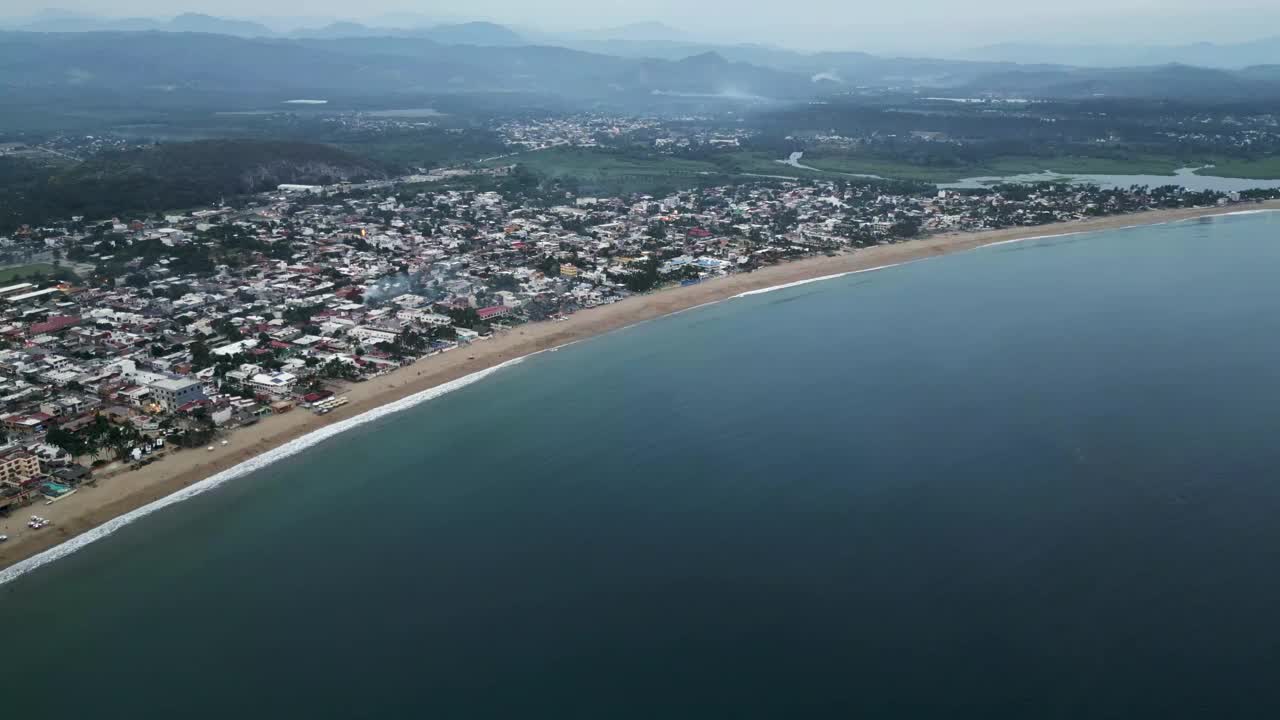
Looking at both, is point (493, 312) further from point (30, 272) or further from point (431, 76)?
A: point (431, 76)

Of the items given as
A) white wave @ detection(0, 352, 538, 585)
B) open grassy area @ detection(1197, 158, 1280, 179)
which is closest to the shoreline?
white wave @ detection(0, 352, 538, 585)

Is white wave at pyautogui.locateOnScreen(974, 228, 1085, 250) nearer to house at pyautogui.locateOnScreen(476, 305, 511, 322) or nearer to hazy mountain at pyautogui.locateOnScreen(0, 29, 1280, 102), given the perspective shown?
house at pyautogui.locateOnScreen(476, 305, 511, 322)

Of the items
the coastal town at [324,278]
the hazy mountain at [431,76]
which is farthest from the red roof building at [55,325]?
the hazy mountain at [431,76]

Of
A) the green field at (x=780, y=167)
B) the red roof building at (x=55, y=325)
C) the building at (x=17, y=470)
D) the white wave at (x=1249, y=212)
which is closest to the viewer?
the building at (x=17, y=470)

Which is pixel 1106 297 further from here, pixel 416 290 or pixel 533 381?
pixel 416 290

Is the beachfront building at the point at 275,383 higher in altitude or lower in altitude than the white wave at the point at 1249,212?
lower

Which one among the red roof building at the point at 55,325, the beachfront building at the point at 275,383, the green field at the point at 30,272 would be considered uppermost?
the beachfront building at the point at 275,383

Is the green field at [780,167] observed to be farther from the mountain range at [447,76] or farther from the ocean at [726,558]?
the mountain range at [447,76]
